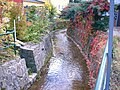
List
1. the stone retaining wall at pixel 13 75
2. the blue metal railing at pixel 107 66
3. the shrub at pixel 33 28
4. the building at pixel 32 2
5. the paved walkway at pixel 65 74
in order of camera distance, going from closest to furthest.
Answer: the blue metal railing at pixel 107 66 → the stone retaining wall at pixel 13 75 → the paved walkway at pixel 65 74 → the shrub at pixel 33 28 → the building at pixel 32 2

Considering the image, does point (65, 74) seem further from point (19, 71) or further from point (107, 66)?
point (107, 66)

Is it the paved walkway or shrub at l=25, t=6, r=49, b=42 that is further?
shrub at l=25, t=6, r=49, b=42

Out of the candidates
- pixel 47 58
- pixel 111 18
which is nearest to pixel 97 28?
pixel 47 58

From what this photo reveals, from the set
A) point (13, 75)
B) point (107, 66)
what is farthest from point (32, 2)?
point (107, 66)

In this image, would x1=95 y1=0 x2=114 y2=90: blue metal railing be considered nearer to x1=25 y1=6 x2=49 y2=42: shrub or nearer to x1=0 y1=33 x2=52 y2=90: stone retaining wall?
x1=0 y1=33 x2=52 y2=90: stone retaining wall

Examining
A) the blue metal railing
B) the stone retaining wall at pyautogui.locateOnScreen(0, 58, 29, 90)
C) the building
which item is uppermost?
the building

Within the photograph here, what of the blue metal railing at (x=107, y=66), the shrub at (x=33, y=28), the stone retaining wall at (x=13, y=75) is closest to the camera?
the blue metal railing at (x=107, y=66)

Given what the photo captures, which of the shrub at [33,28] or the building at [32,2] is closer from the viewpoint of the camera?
the shrub at [33,28]

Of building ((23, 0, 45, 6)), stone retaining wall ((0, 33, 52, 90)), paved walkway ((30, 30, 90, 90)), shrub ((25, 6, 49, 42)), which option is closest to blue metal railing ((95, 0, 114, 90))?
stone retaining wall ((0, 33, 52, 90))

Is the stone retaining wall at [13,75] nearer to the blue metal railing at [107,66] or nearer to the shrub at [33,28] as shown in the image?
the shrub at [33,28]

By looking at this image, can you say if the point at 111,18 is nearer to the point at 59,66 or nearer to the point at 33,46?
the point at 33,46

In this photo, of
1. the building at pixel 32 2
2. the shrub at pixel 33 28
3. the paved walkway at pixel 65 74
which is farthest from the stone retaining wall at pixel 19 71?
the building at pixel 32 2

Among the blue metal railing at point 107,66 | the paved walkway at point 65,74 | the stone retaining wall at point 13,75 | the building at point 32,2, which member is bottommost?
the paved walkway at point 65,74

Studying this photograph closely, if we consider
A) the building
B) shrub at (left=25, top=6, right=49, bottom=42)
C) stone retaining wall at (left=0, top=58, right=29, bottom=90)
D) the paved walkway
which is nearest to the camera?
stone retaining wall at (left=0, top=58, right=29, bottom=90)
